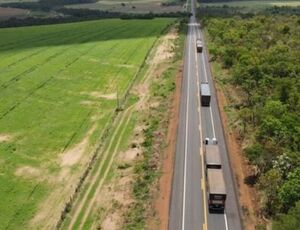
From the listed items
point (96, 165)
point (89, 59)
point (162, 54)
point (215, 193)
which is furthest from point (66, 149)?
point (162, 54)

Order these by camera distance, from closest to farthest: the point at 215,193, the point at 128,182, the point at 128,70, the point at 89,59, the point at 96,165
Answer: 1. the point at 215,193
2. the point at 128,182
3. the point at 96,165
4. the point at 128,70
5. the point at 89,59

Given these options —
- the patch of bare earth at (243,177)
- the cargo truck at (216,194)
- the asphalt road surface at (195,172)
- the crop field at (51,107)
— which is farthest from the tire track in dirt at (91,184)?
the patch of bare earth at (243,177)

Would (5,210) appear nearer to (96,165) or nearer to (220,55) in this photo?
(96,165)

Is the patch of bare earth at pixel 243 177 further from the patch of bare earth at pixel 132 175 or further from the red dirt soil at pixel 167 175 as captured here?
the patch of bare earth at pixel 132 175

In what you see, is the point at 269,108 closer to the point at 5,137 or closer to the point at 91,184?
the point at 91,184

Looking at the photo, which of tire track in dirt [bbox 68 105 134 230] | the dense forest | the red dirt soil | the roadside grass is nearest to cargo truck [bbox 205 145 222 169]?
the dense forest

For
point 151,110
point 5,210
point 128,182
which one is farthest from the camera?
point 151,110

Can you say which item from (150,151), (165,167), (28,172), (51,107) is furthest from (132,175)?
(51,107)

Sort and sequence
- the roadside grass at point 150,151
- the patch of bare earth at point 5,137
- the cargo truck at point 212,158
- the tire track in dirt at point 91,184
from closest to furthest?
the roadside grass at point 150,151
the tire track in dirt at point 91,184
the cargo truck at point 212,158
the patch of bare earth at point 5,137
